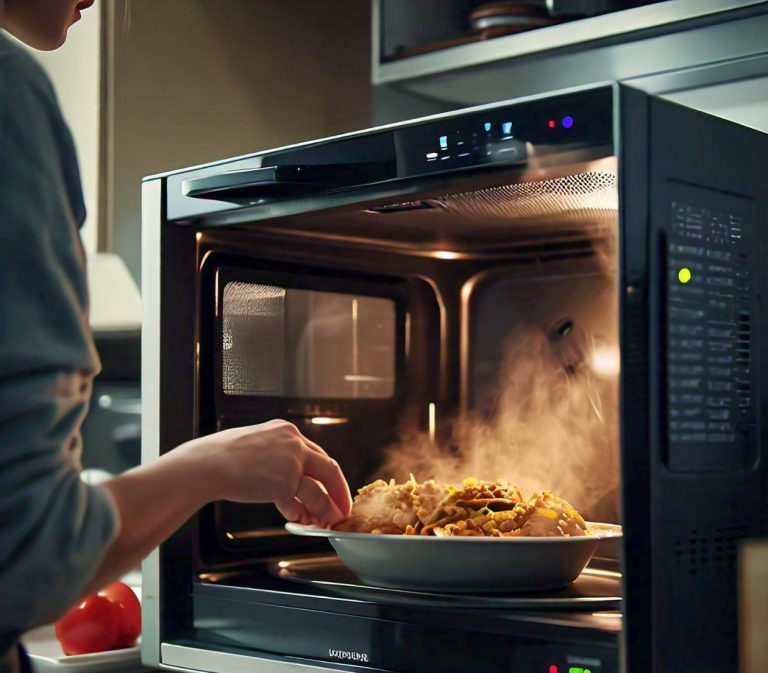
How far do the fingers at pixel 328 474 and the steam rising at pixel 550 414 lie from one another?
0.28 meters

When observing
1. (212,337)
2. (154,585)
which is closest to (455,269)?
(212,337)

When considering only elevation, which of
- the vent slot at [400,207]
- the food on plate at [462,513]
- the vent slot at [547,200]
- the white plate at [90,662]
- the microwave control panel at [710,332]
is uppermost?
the vent slot at [547,200]

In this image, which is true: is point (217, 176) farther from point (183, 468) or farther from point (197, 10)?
point (197, 10)

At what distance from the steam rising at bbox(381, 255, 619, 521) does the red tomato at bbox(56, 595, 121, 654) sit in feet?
1.19

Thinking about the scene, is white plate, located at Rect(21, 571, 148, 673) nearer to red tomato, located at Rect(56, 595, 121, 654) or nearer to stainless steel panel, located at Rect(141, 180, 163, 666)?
red tomato, located at Rect(56, 595, 121, 654)

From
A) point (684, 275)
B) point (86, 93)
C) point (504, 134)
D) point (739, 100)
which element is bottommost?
point (684, 275)

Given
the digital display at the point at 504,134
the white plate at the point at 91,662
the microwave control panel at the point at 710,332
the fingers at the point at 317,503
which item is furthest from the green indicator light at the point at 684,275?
the white plate at the point at 91,662

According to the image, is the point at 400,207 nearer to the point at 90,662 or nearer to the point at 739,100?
the point at 739,100

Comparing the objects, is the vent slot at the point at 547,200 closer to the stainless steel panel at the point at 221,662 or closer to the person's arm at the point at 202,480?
the person's arm at the point at 202,480

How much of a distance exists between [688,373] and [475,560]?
0.22 metres

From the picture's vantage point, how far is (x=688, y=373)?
2.57 ft

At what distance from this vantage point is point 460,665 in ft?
2.75

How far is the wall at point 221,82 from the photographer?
5.06ft

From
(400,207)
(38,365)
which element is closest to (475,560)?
(400,207)
